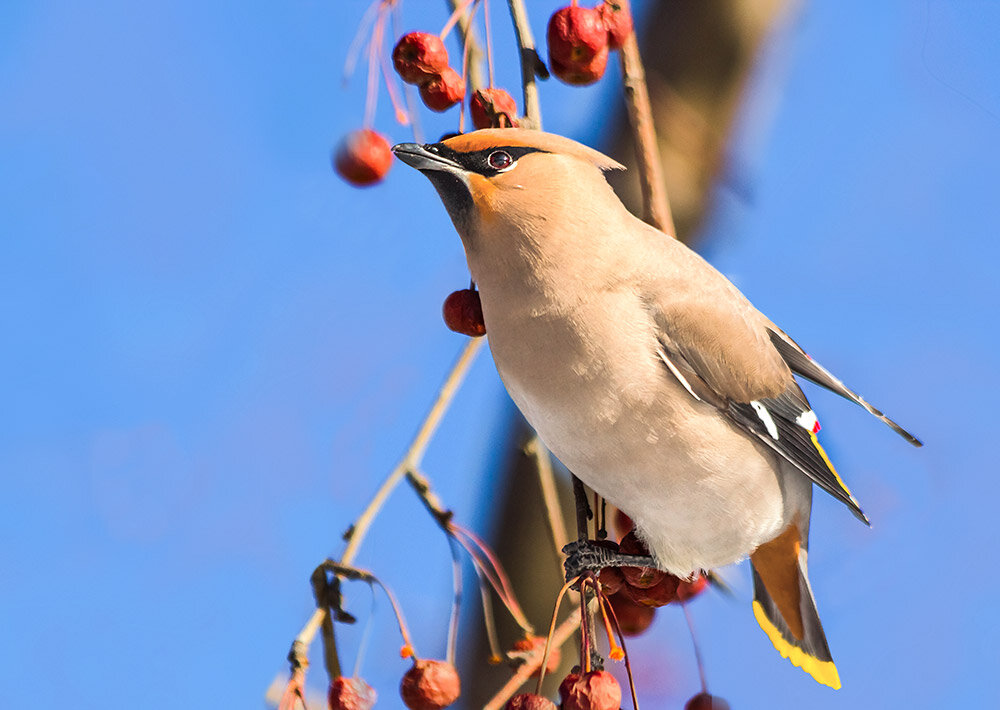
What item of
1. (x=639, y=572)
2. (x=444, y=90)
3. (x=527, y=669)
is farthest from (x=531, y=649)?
(x=444, y=90)

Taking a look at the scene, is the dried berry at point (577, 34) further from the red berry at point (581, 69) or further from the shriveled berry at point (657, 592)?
the shriveled berry at point (657, 592)

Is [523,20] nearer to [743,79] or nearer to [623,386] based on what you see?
[623,386]

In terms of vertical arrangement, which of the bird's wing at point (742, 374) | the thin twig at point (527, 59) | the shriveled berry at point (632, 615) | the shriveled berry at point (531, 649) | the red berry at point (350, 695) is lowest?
the red berry at point (350, 695)

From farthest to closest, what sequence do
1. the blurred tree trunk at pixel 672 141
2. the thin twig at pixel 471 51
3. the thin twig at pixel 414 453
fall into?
1. the blurred tree trunk at pixel 672 141
2. the thin twig at pixel 471 51
3. the thin twig at pixel 414 453

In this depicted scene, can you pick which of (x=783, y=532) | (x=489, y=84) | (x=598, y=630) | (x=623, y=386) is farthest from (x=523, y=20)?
(x=598, y=630)

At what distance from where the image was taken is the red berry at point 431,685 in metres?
1.64

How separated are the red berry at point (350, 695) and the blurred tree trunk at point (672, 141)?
0.59 metres

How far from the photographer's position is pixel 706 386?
168cm

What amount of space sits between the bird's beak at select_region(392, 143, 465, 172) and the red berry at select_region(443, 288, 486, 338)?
232 mm

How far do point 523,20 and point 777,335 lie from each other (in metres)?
0.67

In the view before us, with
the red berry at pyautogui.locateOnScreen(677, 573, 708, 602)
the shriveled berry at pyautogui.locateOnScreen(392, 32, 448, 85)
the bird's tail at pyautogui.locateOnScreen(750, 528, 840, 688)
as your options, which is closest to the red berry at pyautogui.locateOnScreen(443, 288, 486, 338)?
the shriveled berry at pyautogui.locateOnScreen(392, 32, 448, 85)

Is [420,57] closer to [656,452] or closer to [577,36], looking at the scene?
[577,36]

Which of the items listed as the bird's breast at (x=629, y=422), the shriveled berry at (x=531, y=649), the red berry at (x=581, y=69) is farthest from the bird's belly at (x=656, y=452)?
the red berry at (x=581, y=69)

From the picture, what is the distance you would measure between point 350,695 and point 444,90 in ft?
2.82
